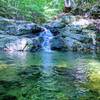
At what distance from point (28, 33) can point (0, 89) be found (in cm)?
1787

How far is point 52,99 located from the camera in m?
7.64

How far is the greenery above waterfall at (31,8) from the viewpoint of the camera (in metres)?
36.0

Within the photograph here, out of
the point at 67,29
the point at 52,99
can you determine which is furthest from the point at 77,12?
the point at 52,99

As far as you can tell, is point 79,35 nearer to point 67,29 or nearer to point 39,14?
point 67,29

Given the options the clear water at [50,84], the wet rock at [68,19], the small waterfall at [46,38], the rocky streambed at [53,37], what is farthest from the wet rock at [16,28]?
the clear water at [50,84]

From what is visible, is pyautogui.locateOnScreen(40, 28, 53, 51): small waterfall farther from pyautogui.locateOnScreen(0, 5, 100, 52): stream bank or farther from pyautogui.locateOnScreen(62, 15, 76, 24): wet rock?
pyautogui.locateOnScreen(62, 15, 76, 24): wet rock

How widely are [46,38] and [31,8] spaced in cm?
1719

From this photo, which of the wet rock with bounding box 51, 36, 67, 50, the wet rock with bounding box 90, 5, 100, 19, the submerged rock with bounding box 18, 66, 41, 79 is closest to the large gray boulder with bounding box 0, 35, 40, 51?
the wet rock with bounding box 51, 36, 67, 50

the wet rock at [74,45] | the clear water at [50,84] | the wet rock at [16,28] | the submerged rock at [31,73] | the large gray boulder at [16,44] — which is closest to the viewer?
the clear water at [50,84]

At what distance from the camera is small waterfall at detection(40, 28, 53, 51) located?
972 inches

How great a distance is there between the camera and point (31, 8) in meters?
42.7

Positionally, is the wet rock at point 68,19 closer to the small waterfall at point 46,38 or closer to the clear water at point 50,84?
the small waterfall at point 46,38

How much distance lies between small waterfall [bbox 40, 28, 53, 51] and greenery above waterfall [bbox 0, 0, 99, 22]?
7.82 metres

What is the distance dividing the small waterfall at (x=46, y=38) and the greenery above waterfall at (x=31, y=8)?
25.7ft
